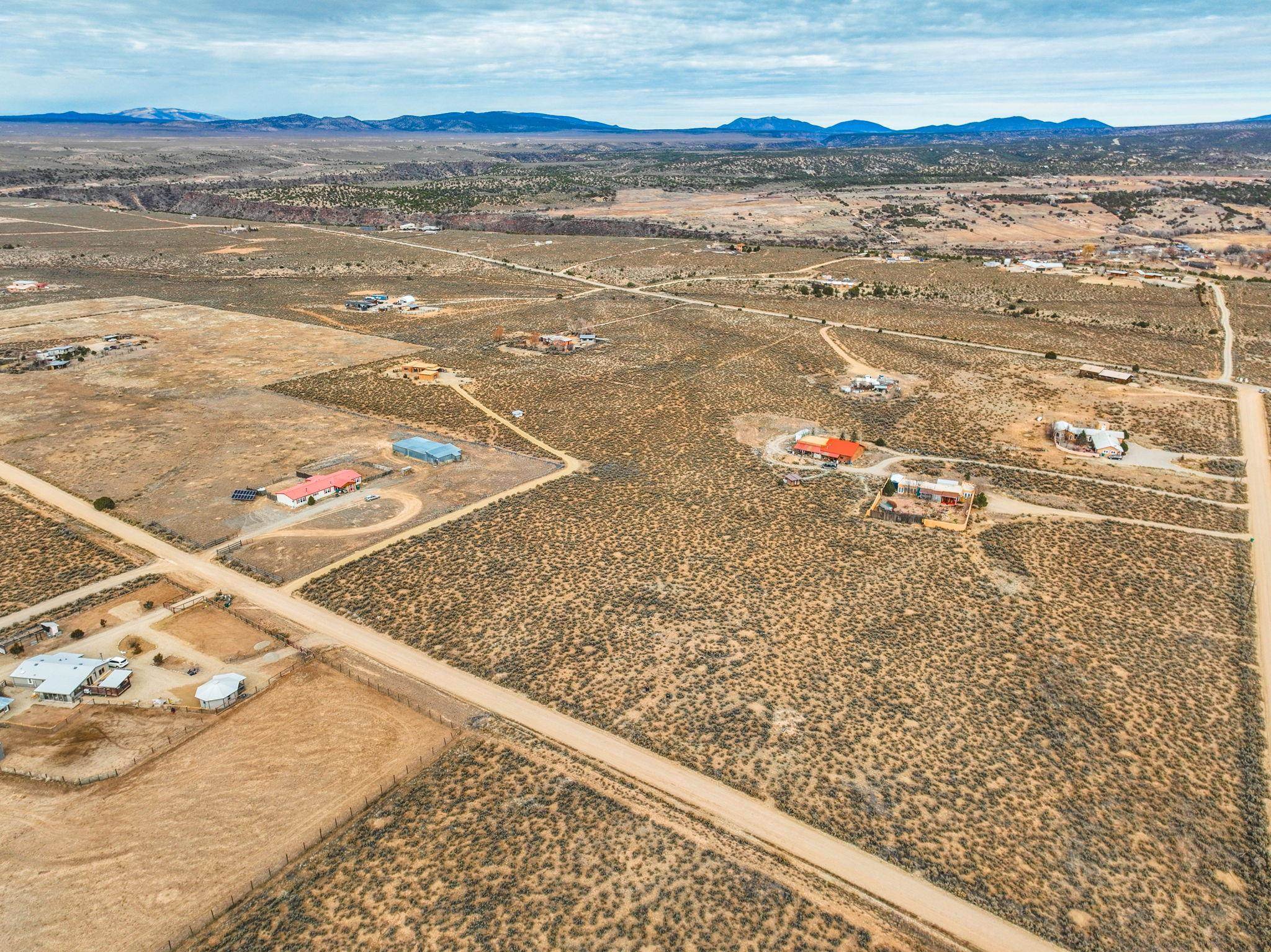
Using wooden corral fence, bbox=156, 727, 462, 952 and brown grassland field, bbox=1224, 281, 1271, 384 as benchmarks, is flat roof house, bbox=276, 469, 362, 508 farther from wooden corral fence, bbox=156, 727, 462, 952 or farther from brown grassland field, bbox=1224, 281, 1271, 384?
brown grassland field, bbox=1224, 281, 1271, 384

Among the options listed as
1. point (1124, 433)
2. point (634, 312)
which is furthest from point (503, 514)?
point (634, 312)

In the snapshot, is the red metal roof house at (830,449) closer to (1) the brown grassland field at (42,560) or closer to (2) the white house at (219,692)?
(2) the white house at (219,692)

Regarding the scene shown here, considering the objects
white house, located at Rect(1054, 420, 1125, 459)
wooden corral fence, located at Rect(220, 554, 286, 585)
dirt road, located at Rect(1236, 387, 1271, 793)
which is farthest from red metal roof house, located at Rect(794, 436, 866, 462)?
wooden corral fence, located at Rect(220, 554, 286, 585)

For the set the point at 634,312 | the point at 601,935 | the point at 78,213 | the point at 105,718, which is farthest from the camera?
the point at 78,213

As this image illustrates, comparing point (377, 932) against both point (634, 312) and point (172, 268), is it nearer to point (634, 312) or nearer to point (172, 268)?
point (634, 312)

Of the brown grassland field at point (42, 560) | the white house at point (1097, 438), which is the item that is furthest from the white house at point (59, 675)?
the white house at point (1097, 438)

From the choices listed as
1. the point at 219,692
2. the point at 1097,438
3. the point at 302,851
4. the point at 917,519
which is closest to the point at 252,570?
the point at 219,692
